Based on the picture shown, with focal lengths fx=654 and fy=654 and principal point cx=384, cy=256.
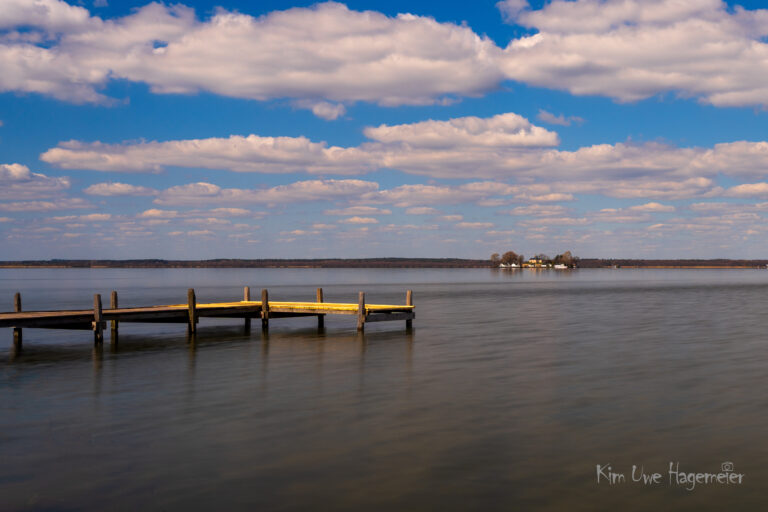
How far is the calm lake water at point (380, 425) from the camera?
1120 cm

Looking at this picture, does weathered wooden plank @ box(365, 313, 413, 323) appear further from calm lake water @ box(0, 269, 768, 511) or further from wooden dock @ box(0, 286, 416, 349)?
calm lake water @ box(0, 269, 768, 511)

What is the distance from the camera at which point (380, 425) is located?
51.6ft

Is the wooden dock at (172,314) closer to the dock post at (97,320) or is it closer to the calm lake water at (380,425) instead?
the dock post at (97,320)

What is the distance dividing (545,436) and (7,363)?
22.5 m

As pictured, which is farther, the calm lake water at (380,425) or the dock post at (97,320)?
the dock post at (97,320)

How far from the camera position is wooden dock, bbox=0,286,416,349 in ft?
98.2

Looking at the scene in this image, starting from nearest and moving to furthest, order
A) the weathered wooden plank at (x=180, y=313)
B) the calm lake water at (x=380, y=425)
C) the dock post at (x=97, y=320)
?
the calm lake water at (x=380, y=425), the weathered wooden plank at (x=180, y=313), the dock post at (x=97, y=320)

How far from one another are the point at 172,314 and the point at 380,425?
72.7 ft

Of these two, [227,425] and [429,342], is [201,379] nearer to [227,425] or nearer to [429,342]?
[227,425]

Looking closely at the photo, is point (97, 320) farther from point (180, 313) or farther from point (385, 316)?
point (385, 316)

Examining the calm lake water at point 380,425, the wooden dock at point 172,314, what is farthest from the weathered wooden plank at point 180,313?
the calm lake water at point 380,425

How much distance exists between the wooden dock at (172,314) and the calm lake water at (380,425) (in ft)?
5.31

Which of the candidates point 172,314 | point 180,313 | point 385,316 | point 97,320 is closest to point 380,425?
point 385,316

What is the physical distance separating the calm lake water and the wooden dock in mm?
1620
